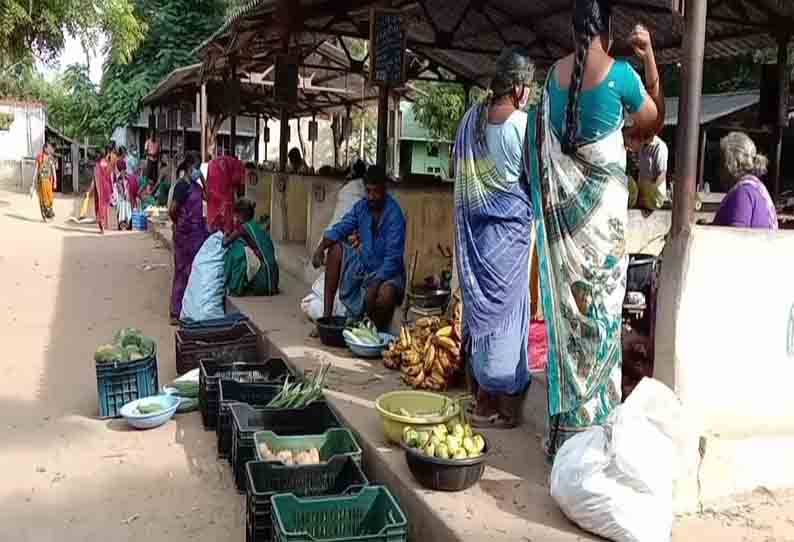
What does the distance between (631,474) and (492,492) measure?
0.65 metres

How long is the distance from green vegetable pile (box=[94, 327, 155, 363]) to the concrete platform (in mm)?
1543

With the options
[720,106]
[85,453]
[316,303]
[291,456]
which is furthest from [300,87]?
[291,456]

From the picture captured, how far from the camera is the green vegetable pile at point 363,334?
5261 mm

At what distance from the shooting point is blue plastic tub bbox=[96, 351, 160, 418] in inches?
205

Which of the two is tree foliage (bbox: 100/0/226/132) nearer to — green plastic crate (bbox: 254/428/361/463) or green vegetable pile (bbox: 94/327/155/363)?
green vegetable pile (bbox: 94/327/155/363)

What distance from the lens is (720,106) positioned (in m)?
15.4

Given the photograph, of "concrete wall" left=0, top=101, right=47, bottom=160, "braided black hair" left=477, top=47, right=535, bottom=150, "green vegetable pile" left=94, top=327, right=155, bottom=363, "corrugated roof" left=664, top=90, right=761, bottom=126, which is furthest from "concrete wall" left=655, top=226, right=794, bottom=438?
"concrete wall" left=0, top=101, right=47, bottom=160

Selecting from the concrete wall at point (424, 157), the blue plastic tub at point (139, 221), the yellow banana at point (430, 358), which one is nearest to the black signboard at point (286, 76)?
the yellow banana at point (430, 358)

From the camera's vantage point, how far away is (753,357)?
3332 mm

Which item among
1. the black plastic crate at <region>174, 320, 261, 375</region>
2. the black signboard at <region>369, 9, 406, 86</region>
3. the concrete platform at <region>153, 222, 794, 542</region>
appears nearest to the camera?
the concrete platform at <region>153, 222, 794, 542</region>

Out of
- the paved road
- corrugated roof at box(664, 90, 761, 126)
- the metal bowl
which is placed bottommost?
the paved road

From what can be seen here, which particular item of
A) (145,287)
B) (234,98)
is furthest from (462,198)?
(234,98)

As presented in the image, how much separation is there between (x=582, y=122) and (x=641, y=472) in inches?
55.0

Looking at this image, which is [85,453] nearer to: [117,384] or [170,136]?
[117,384]
